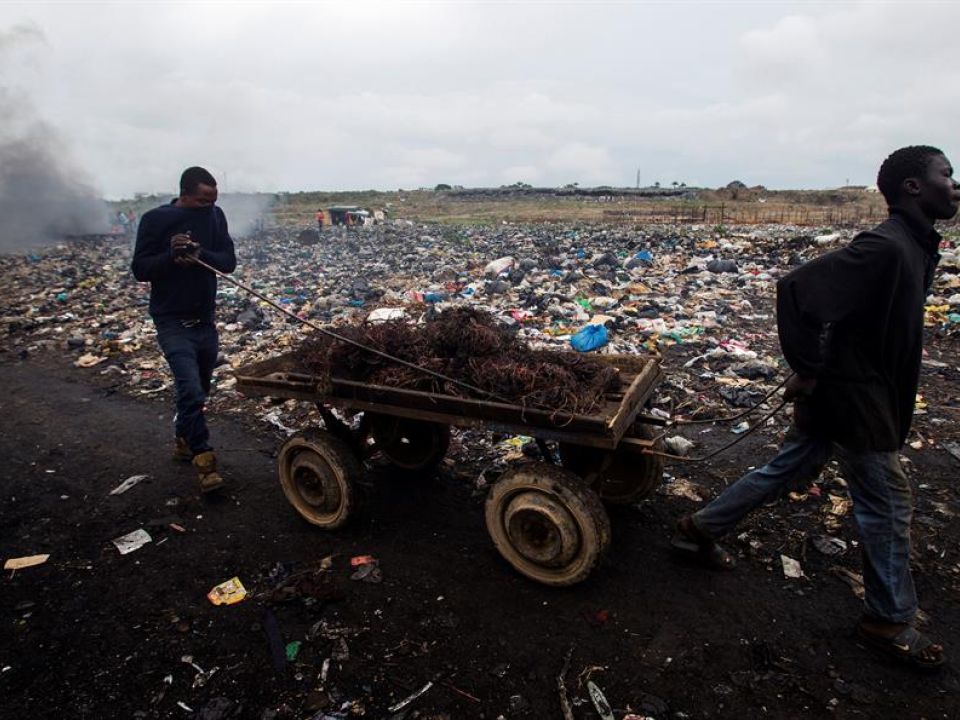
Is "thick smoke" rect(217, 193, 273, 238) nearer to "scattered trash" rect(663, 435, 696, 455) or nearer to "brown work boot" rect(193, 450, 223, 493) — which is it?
"brown work boot" rect(193, 450, 223, 493)

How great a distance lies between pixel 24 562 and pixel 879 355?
4699 millimetres

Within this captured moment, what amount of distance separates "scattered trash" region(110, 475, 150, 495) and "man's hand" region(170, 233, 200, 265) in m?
1.80

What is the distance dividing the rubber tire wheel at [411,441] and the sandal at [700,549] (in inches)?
66.5

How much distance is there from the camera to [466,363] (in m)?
3.17

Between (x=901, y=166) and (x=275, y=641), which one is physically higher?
(x=901, y=166)

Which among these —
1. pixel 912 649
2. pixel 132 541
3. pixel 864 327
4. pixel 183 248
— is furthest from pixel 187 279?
pixel 912 649

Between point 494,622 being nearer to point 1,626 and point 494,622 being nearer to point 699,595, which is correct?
point 699,595

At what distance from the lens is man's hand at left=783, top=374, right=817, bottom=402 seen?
248 cm

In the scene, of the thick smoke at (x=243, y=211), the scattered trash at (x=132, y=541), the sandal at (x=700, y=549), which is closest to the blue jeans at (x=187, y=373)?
the scattered trash at (x=132, y=541)

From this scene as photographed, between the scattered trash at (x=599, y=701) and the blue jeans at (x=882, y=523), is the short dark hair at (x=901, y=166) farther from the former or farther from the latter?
the scattered trash at (x=599, y=701)

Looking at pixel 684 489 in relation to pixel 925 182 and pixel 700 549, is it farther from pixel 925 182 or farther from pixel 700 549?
pixel 925 182

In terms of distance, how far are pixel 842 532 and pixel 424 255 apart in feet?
42.2

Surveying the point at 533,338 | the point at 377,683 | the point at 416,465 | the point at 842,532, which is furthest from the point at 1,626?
Result: the point at 533,338

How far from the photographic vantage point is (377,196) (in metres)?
53.3
